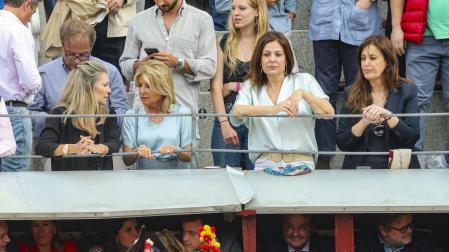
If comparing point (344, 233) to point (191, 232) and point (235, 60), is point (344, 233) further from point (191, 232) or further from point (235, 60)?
point (235, 60)

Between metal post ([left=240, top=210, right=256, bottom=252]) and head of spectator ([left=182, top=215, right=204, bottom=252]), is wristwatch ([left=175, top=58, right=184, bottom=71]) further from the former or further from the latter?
metal post ([left=240, top=210, right=256, bottom=252])

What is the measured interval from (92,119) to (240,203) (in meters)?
1.58

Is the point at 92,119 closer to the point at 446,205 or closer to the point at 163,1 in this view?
the point at 163,1

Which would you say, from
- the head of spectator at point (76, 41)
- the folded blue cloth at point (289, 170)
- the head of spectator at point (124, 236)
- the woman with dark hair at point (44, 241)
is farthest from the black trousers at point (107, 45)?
the folded blue cloth at point (289, 170)

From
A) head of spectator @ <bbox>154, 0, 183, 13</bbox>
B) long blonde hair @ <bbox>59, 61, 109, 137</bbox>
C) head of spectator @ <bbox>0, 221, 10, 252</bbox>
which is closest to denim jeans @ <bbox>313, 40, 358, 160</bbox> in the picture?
head of spectator @ <bbox>154, 0, 183, 13</bbox>

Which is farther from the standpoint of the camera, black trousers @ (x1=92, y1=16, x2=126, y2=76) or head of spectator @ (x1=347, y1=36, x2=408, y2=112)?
black trousers @ (x1=92, y1=16, x2=126, y2=76)

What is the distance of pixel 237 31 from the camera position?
13.8m

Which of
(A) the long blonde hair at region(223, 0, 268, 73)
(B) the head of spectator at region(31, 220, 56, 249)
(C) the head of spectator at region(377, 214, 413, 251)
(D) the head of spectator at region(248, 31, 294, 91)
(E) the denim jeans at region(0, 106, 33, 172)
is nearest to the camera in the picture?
(C) the head of spectator at region(377, 214, 413, 251)

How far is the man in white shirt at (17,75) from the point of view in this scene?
13148 millimetres

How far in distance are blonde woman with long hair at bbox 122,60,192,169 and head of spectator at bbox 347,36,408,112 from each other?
138 cm

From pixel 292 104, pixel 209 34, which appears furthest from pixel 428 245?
pixel 209 34

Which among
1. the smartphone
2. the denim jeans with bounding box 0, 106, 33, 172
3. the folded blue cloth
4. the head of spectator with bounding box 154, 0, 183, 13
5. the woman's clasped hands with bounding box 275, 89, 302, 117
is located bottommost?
the folded blue cloth

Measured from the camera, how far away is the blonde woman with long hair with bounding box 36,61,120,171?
12.5m

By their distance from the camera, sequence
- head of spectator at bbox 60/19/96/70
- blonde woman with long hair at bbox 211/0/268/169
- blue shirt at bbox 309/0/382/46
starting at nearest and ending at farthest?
head of spectator at bbox 60/19/96/70 → blonde woman with long hair at bbox 211/0/268/169 → blue shirt at bbox 309/0/382/46
